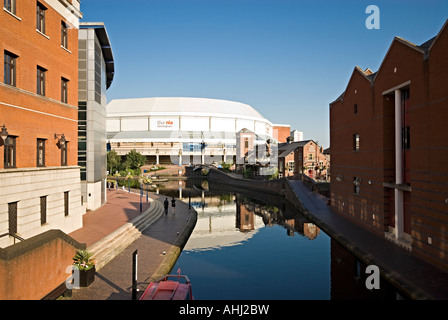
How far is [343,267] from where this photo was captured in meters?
19.0

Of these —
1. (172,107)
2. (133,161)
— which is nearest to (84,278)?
(133,161)

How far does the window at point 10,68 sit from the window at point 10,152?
8.47ft

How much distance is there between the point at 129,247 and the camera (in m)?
21.1

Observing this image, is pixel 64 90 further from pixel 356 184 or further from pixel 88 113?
pixel 356 184

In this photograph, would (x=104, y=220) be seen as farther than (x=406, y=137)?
Yes

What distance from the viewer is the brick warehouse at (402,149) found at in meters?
16.4

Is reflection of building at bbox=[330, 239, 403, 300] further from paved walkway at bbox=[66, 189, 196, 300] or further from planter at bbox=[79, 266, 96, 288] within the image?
planter at bbox=[79, 266, 96, 288]

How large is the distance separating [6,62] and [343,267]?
19.8m

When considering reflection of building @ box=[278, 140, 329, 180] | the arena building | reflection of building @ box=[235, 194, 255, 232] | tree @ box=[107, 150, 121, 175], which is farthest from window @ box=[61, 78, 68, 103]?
the arena building

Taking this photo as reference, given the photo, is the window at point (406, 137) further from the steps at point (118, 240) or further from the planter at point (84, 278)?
the planter at point (84, 278)

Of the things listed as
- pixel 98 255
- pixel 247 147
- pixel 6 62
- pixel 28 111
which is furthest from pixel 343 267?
pixel 247 147

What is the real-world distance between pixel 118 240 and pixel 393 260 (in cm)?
1540

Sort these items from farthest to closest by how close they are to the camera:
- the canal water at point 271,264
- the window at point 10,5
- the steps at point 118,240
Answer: the steps at point 118,240 → the canal water at point 271,264 → the window at point 10,5

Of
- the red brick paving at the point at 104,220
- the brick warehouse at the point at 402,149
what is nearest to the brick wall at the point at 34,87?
the red brick paving at the point at 104,220
